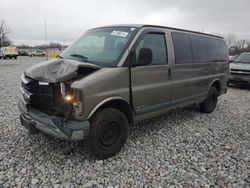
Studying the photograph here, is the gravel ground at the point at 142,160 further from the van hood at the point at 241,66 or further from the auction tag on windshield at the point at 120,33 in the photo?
the van hood at the point at 241,66

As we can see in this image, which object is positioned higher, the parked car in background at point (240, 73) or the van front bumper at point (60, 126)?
the parked car in background at point (240, 73)

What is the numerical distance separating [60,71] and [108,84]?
2.26ft

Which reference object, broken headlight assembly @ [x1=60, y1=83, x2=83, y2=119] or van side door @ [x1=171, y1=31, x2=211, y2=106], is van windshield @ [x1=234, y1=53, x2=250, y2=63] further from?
broken headlight assembly @ [x1=60, y1=83, x2=83, y2=119]

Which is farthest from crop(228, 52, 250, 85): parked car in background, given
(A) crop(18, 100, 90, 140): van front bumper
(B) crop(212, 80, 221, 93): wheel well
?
(A) crop(18, 100, 90, 140): van front bumper

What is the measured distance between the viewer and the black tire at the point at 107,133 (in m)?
3.03

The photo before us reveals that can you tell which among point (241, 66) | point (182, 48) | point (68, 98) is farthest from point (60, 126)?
point (241, 66)

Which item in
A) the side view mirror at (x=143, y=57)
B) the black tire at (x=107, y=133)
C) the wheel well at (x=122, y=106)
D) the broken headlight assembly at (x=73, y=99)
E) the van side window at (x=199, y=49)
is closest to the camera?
the broken headlight assembly at (x=73, y=99)

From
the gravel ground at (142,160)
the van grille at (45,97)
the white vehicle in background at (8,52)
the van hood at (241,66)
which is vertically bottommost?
the gravel ground at (142,160)

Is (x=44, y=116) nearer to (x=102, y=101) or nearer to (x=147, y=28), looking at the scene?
(x=102, y=101)

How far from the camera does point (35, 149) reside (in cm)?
350

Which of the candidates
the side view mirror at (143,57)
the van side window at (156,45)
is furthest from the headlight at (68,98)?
the van side window at (156,45)

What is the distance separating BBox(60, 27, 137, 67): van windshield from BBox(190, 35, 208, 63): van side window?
1.93 m

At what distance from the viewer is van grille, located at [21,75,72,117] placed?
9.47 feet

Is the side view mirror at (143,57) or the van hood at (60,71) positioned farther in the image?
the side view mirror at (143,57)
